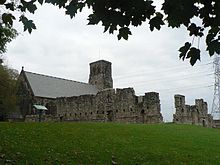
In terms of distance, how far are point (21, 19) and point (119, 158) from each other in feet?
24.0

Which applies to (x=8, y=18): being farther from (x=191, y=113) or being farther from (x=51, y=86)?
(x=51, y=86)

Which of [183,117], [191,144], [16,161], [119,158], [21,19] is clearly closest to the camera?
[21,19]

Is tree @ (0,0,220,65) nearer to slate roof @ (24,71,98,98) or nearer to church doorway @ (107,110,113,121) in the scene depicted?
church doorway @ (107,110,113,121)

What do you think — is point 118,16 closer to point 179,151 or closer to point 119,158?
point 119,158

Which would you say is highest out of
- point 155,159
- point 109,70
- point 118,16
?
point 109,70

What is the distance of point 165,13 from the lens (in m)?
4.23

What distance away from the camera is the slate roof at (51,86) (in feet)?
177

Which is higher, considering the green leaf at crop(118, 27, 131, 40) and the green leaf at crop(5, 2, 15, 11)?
the green leaf at crop(5, 2, 15, 11)

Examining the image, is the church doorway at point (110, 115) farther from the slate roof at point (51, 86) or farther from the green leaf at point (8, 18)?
the green leaf at point (8, 18)

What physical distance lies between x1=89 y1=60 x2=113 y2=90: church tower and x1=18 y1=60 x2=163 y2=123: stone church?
4.44 m

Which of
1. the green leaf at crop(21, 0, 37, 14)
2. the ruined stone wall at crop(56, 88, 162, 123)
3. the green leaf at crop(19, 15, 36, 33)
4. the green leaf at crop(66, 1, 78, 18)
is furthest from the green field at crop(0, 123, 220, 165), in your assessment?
the ruined stone wall at crop(56, 88, 162, 123)

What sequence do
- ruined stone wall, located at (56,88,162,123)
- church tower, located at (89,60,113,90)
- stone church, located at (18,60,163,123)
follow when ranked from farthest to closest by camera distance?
church tower, located at (89,60,113,90) → stone church, located at (18,60,163,123) → ruined stone wall, located at (56,88,162,123)

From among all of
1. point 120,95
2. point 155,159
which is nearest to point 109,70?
point 120,95

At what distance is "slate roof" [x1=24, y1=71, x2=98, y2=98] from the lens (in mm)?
53906
